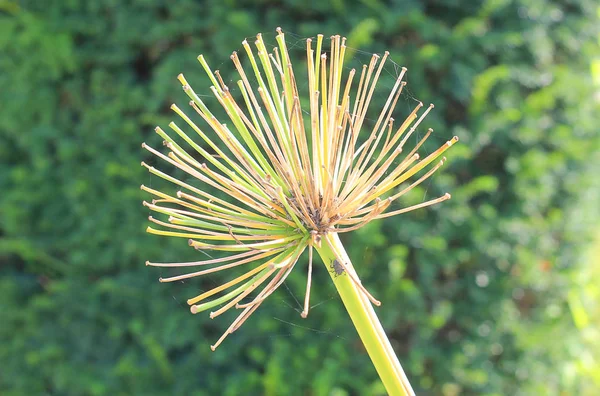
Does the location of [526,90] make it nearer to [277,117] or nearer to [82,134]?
[82,134]

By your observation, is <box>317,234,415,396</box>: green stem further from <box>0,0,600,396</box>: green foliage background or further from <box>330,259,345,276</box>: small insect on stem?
<box>0,0,600,396</box>: green foliage background

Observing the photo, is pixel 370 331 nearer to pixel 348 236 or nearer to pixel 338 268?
pixel 338 268

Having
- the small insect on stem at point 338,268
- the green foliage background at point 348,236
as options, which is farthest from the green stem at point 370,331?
the green foliage background at point 348,236

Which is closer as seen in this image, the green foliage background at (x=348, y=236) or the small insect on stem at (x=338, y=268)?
the small insect on stem at (x=338, y=268)

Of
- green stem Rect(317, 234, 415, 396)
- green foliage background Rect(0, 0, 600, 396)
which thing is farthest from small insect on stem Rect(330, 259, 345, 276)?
green foliage background Rect(0, 0, 600, 396)

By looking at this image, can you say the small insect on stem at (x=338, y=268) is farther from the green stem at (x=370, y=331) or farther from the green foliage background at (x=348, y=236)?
the green foliage background at (x=348, y=236)

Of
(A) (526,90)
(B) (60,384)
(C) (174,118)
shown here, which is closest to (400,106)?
(A) (526,90)

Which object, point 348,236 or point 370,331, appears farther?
point 348,236

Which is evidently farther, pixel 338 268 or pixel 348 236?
pixel 348 236

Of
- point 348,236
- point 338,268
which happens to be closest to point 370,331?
point 338,268
